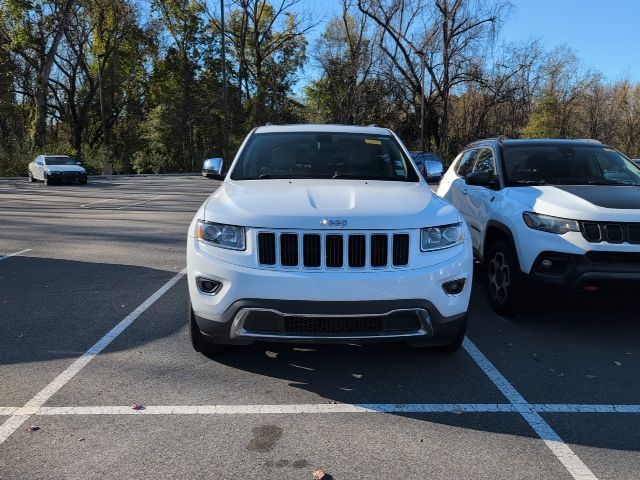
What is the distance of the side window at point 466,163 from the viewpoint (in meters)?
7.34

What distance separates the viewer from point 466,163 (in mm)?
7598

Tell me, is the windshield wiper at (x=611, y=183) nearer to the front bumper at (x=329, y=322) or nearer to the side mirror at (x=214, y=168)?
the front bumper at (x=329, y=322)

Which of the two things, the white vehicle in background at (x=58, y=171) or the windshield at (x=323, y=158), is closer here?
the windshield at (x=323, y=158)

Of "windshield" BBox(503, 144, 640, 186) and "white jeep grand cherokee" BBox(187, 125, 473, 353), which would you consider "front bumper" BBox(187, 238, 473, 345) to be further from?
"windshield" BBox(503, 144, 640, 186)

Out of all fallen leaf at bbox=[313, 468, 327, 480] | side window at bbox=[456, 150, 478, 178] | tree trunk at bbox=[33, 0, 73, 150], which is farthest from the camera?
tree trunk at bbox=[33, 0, 73, 150]

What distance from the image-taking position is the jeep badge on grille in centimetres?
366

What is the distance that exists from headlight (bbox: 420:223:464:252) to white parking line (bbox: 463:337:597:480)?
106cm

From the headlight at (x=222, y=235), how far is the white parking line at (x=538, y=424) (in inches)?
82.0

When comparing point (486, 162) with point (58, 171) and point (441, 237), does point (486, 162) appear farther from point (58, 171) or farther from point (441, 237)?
point (58, 171)

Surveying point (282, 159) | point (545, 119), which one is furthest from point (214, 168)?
point (545, 119)

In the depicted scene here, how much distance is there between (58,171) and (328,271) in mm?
26671

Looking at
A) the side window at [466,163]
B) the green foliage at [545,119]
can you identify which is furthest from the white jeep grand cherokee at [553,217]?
the green foliage at [545,119]

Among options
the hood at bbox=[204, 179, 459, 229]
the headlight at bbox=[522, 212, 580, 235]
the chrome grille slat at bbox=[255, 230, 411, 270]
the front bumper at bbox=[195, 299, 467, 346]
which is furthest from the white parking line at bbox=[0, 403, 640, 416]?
the headlight at bbox=[522, 212, 580, 235]

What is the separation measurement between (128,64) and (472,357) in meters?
50.0
